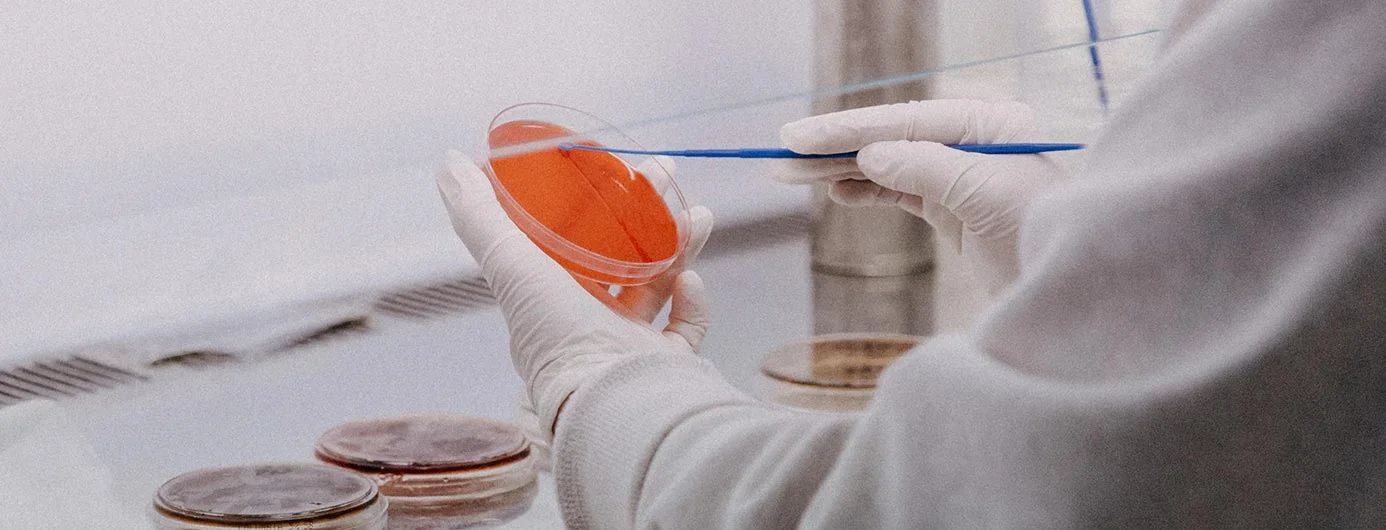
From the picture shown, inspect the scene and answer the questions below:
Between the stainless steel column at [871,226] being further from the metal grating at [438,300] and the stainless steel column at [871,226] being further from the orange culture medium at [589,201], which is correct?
the metal grating at [438,300]

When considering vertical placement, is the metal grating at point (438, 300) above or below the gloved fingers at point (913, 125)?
below

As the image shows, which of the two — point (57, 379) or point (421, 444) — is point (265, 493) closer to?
point (421, 444)

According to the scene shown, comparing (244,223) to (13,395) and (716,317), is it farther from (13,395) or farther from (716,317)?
(716,317)

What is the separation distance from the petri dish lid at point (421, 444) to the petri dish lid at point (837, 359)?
33cm

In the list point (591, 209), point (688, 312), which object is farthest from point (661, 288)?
point (591, 209)

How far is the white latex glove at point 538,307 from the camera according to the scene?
1.12 meters

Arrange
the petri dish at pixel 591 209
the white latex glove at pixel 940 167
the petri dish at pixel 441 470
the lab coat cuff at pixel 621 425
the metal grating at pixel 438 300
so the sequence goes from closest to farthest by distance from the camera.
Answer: the lab coat cuff at pixel 621 425
the petri dish at pixel 441 470
the petri dish at pixel 591 209
the white latex glove at pixel 940 167
the metal grating at pixel 438 300

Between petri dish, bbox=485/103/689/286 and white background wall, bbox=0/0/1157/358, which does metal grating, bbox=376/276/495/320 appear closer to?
petri dish, bbox=485/103/689/286

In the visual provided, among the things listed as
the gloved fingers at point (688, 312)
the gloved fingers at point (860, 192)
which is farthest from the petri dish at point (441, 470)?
the gloved fingers at point (860, 192)

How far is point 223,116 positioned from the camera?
2.62 ft

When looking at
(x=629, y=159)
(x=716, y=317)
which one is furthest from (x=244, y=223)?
A: (x=716, y=317)

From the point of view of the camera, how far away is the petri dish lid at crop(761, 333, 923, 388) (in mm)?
1355

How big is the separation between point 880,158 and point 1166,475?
2.34 feet

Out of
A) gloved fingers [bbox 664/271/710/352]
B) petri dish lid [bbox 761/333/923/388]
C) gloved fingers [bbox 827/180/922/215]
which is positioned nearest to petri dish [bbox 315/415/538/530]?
gloved fingers [bbox 664/271/710/352]
